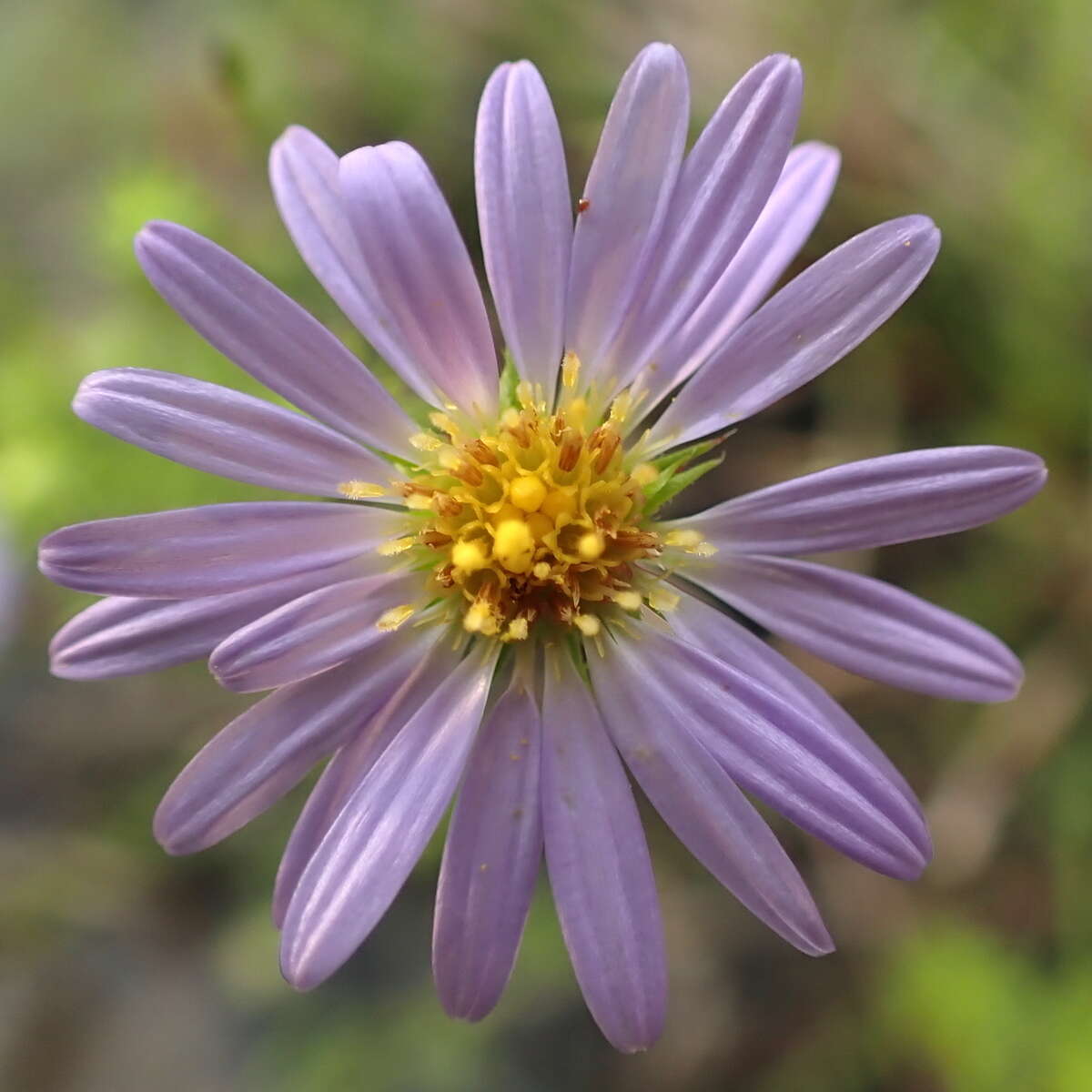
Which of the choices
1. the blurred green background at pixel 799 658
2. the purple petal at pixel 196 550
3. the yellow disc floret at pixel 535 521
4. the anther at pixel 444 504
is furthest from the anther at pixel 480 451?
the blurred green background at pixel 799 658

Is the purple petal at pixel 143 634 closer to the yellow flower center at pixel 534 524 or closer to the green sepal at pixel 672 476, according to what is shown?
the yellow flower center at pixel 534 524

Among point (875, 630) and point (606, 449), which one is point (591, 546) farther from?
point (875, 630)

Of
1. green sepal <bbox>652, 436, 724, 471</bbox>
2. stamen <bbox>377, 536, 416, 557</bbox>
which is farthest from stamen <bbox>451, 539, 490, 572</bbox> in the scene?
green sepal <bbox>652, 436, 724, 471</bbox>

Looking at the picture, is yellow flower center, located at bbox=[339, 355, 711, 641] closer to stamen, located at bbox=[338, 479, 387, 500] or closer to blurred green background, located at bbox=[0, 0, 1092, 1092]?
stamen, located at bbox=[338, 479, 387, 500]

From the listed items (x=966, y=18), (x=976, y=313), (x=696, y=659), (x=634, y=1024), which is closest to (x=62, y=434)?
(x=696, y=659)

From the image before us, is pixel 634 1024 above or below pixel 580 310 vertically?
below

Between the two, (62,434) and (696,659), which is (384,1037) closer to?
(62,434)

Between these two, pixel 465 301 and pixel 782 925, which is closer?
pixel 782 925

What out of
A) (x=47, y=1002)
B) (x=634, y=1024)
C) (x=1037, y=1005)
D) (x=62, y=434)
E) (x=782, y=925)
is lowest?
(x=47, y=1002)
